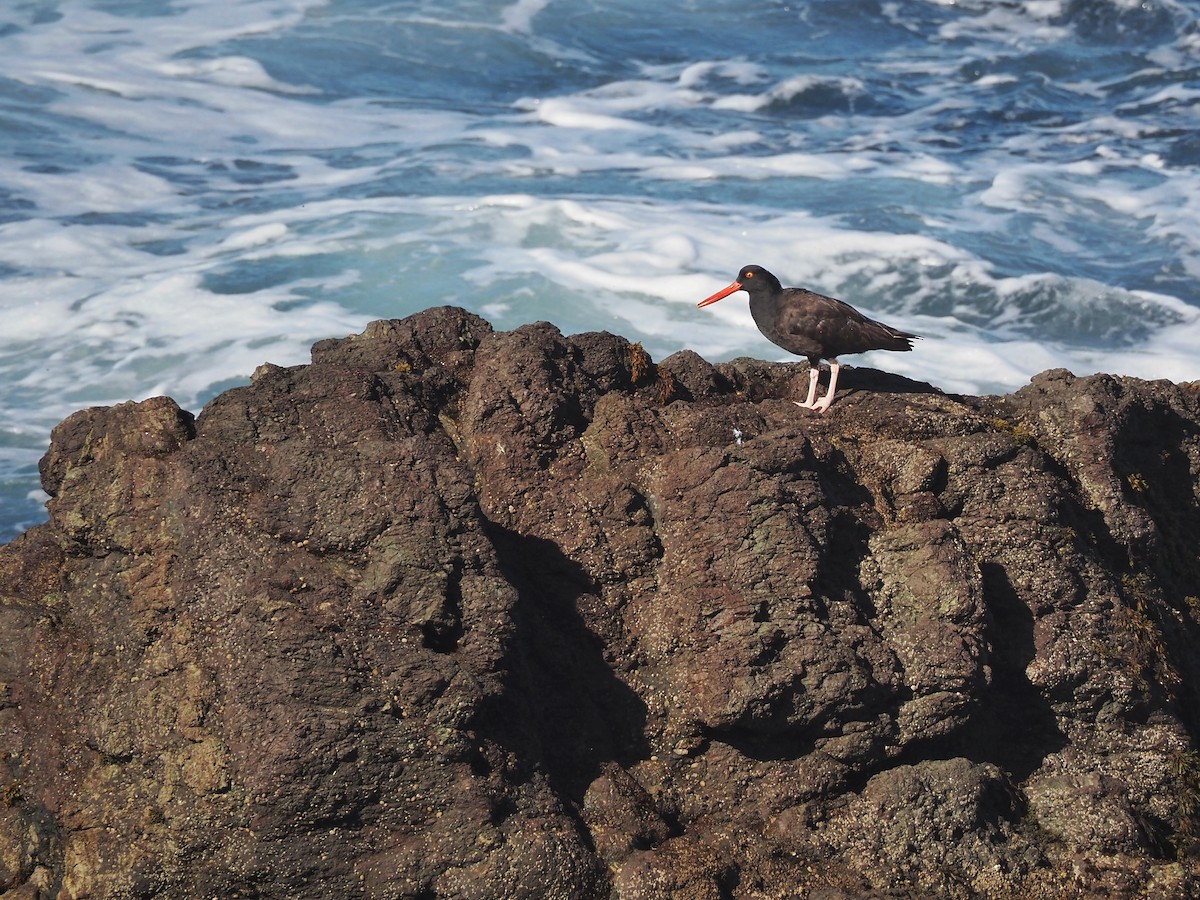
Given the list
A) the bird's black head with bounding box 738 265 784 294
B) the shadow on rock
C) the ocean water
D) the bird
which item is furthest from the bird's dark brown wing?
the ocean water

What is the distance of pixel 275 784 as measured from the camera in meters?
4.25

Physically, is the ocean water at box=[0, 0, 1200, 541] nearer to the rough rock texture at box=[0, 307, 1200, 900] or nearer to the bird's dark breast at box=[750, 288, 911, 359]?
the rough rock texture at box=[0, 307, 1200, 900]

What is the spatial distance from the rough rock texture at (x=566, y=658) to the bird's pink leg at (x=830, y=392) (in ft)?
1.39

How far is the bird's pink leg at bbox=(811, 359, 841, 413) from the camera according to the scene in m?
6.24

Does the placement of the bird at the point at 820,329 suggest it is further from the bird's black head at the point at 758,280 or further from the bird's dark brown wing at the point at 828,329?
the bird's black head at the point at 758,280

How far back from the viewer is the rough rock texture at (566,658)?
14.3 ft

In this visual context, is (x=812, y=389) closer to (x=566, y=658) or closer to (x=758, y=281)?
(x=758, y=281)

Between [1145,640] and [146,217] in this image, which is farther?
[146,217]

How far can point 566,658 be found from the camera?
16.5ft

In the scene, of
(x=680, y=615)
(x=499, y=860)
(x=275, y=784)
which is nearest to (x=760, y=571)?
(x=680, y=615)

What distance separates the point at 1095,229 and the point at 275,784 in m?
19.4

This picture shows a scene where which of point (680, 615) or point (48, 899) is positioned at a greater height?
point (680, 615)

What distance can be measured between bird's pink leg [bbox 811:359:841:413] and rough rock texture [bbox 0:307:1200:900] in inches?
16.7

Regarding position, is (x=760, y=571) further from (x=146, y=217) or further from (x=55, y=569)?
(x=146, y=217)
